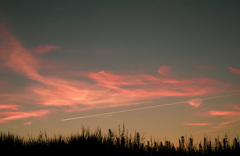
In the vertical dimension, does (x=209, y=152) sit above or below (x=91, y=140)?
below

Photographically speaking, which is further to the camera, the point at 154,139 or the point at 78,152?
the point at 154,139

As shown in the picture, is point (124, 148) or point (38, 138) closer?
point (124, 148)

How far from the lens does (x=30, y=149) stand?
655 inches

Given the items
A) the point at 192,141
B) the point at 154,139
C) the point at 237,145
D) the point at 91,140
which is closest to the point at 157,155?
the point at 154,139

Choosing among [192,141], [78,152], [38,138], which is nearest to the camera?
[78,152]

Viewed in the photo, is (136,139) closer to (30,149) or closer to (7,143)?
(30,149)

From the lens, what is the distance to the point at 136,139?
1603 cm

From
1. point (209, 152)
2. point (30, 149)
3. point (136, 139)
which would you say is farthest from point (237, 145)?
point (30, 149)

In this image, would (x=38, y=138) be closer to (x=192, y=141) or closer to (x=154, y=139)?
(x=154, y=139)

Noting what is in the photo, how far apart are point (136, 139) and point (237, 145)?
6887 mm

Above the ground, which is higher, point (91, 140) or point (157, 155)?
point (91, 140)

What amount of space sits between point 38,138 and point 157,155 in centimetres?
908

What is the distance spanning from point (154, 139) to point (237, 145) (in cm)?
560

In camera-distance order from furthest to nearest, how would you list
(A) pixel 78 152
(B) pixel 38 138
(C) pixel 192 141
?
(B) pixel 38 138
(C) pixel 192 141
(A) pixel 78 152
